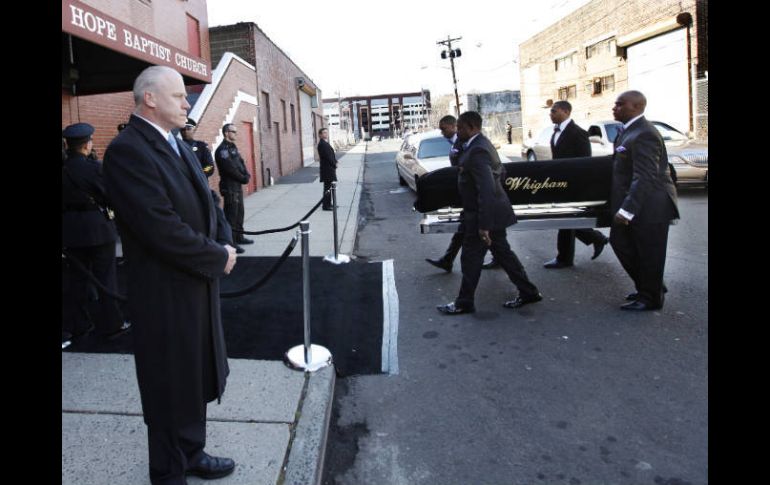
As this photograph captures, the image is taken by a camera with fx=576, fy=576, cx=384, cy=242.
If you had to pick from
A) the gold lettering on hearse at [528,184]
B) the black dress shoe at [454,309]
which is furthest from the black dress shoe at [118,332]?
the gold lettering on hearse at [528,184]

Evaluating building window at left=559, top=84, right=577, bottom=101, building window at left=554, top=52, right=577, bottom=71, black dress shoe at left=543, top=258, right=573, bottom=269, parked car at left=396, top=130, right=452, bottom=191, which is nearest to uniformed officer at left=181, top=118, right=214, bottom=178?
black dress shoe at left=543, top=258, right=573, bottom=269

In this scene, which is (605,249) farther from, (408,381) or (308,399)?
(308,399)

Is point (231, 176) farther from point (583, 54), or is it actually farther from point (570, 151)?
point (583, 54)

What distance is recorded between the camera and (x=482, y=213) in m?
5.37

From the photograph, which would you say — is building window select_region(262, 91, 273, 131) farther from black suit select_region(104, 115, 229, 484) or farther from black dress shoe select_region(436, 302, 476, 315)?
black suit select_region(104, 115, 229, 484)

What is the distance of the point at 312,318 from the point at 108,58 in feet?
19.0

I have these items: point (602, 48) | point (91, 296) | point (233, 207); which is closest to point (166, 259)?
point (91, 296)

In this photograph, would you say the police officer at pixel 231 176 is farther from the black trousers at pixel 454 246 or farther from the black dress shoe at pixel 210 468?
the black dress shoe at pixel 210 468

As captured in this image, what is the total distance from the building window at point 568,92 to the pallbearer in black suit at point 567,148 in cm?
3069

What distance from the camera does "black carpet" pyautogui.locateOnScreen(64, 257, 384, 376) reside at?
4730 mm

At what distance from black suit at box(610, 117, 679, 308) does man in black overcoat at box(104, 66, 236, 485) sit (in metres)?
4.16
